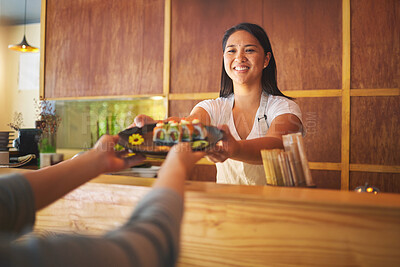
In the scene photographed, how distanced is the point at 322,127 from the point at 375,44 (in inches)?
29.4

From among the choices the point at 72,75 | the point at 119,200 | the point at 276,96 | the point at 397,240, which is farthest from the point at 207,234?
the point at 72,75

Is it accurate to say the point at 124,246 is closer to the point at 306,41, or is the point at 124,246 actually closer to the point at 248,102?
the point at 248,102

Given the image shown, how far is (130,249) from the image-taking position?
1.39ft

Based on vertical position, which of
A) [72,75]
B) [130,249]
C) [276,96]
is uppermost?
[72,75]

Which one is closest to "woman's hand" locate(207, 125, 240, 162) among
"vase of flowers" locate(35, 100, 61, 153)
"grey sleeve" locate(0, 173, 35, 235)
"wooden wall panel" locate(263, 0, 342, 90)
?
"grey sleeve" locate(0, 173, 35, 235)

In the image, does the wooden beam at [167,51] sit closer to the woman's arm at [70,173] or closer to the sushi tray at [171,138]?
the sushi tray at [171,138]

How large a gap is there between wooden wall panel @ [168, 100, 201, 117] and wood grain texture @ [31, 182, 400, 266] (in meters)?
2.18

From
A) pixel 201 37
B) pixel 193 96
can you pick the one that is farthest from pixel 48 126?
pixel 201 37

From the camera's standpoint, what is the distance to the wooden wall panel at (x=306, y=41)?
2.70 metres

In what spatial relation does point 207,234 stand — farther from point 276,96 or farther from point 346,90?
point 346,90

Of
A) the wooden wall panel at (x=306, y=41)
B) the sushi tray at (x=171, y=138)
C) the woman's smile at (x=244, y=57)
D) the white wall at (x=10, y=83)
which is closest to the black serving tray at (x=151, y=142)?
the sushi tray at (x=171, y=138)

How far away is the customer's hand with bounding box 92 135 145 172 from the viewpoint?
2.97ft

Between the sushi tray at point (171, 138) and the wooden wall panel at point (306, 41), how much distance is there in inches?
73.0

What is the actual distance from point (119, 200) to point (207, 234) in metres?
0.29
